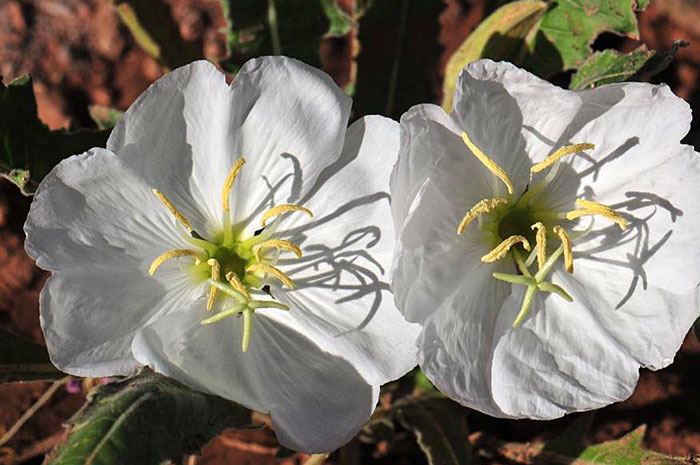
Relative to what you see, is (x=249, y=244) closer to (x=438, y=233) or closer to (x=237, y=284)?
(x=237, y=284)

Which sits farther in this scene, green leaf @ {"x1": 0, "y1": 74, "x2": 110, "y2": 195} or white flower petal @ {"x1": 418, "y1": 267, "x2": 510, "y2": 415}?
green leaf @ {"x1": 0, "y1": 74, "x2": 110, "y2": 195}

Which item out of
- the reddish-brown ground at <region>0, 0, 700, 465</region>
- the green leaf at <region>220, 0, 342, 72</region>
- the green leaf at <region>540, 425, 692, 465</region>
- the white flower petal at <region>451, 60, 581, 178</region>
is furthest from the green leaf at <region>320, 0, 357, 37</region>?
the green leaf at <region>540, 425, 692, 465</region>

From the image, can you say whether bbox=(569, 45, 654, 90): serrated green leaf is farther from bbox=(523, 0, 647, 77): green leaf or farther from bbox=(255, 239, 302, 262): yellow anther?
bbox=(255, 239, 302, 262): yellow anther

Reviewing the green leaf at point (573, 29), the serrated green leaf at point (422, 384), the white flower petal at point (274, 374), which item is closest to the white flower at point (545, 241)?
the white flower petal at point (274, 374)

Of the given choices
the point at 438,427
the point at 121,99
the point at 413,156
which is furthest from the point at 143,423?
the point at 121,99

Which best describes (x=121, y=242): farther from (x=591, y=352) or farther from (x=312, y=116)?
(x=591, y=352)

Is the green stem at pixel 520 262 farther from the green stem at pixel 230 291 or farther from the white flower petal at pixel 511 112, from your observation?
the green stem at pixel 230 291

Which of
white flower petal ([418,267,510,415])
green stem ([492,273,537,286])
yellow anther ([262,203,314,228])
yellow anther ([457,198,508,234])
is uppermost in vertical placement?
yellow anther ([262,203,314,228])
